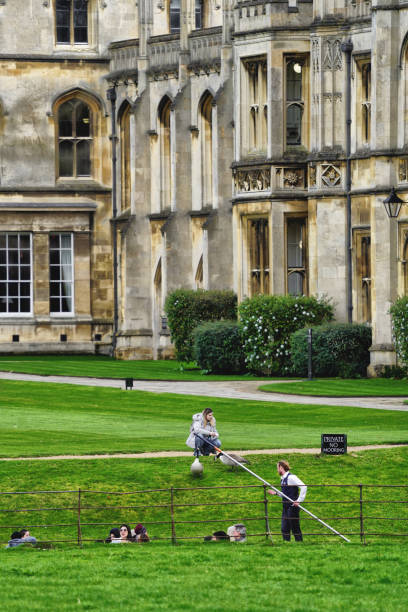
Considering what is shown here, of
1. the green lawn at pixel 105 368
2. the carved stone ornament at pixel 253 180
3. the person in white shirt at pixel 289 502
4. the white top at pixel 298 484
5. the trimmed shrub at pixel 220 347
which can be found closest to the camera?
the white top at pixel 298 484

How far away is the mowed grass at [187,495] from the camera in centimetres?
2948

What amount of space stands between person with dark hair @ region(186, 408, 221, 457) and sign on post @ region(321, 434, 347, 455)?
1.95 meters

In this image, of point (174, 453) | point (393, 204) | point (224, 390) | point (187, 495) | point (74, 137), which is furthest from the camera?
point (74, 137)

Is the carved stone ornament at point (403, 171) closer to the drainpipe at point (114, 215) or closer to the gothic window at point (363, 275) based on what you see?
the gothic window at point (363, 275)

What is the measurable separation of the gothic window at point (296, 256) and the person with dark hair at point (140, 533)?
85.2 ft

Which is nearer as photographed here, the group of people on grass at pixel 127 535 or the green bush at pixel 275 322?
the group of people on grass at pixel 127 535

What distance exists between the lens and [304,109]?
5256 cm

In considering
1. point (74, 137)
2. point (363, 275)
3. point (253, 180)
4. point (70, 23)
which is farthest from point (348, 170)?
point (70, 23)

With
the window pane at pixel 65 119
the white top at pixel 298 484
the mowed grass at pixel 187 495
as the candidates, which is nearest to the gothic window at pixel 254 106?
the window pane at pixel 65 119

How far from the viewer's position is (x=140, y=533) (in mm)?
27531

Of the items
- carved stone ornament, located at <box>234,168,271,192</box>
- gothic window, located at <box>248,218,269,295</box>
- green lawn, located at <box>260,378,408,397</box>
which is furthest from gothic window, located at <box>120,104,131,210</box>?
green lawn, located at <box>260,378,408,397</box>

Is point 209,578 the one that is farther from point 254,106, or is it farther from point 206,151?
point 206,151

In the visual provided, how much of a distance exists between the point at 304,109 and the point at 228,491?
2311 cm

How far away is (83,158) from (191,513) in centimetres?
3965
